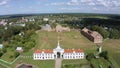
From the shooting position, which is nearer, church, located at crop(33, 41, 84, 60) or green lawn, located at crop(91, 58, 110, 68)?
green lawn, located at crop(91, 58, 110, 68)

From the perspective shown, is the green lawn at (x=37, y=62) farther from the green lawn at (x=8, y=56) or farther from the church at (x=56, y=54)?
the green lawn at (x=8, y=56)

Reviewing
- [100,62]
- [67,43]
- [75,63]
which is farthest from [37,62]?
[67,43]

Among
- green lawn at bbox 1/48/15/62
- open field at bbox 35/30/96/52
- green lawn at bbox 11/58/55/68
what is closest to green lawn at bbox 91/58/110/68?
green lawn at bbox 11/58/55/68

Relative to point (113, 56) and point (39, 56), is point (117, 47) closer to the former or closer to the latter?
point (113, 56)

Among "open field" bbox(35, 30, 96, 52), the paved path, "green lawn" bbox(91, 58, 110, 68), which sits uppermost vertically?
"green lawn" bbox(91, 58, 110, 68)

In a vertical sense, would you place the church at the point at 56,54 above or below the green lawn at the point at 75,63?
above

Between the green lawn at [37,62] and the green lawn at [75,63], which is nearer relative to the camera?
the green lawn at [75,63]

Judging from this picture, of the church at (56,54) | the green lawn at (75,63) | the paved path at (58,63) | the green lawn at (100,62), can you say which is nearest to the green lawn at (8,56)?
the church at (56,54)

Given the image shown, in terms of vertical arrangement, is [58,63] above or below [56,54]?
below

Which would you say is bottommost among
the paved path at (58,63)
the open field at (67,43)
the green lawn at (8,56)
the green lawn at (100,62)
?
the open field at (67,43)

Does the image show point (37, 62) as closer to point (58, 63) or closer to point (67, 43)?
point (58, 63)

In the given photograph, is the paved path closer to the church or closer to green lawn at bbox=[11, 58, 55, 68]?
green lawn at bbox=[11, 58, 55, 68]
